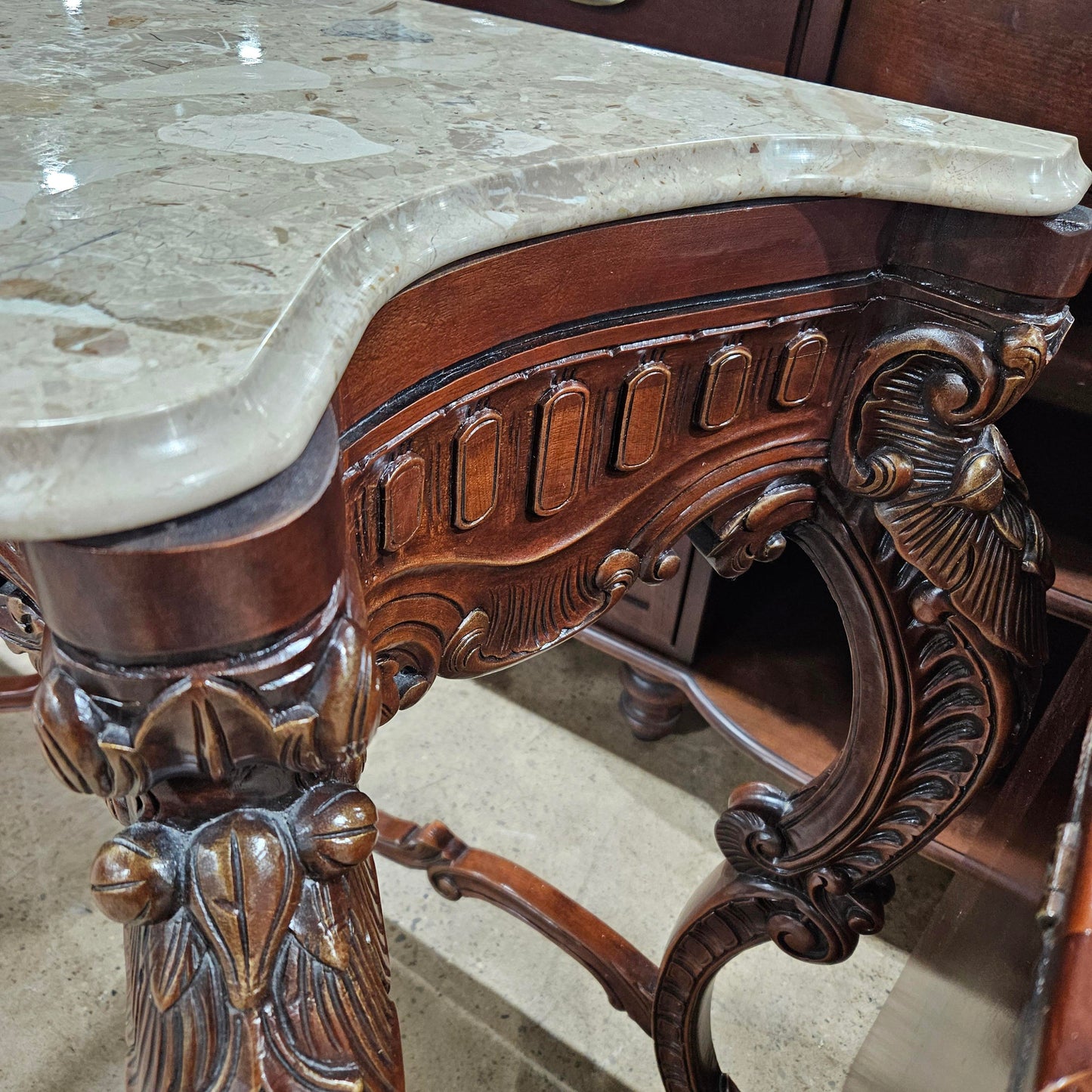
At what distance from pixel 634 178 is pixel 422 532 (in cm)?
13

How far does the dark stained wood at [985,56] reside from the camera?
529 millimetres

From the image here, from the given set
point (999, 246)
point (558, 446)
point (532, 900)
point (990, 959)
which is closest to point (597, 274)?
point (558, 446)

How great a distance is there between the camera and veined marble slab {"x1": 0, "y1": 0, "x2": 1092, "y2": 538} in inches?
7.5

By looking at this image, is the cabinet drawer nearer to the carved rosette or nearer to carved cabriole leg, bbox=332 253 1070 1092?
carved cabriole leg, bbox=332 253 1070 1092

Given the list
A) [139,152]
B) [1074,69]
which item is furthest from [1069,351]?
[139,152]

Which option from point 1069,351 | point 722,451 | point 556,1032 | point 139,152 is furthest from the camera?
point 556,1032

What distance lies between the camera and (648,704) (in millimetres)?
1062

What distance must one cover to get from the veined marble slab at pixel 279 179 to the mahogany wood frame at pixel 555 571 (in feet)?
0.06

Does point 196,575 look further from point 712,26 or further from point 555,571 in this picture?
point 712,26

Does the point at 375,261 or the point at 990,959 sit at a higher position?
the point at 375,261

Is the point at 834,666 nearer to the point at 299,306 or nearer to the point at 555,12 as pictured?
the point at 555,12

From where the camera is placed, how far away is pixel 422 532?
34cm

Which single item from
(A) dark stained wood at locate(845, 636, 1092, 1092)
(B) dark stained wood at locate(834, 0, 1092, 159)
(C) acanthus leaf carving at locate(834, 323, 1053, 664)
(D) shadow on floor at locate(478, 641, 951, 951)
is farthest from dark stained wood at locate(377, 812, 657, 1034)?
(B) dark stained wood at locate(834, 0, 1092, 159)

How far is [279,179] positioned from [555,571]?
184mm
